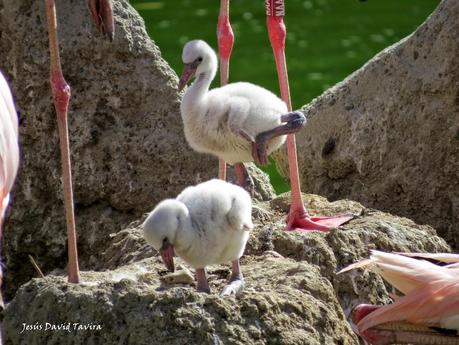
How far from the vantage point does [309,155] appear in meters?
6.10

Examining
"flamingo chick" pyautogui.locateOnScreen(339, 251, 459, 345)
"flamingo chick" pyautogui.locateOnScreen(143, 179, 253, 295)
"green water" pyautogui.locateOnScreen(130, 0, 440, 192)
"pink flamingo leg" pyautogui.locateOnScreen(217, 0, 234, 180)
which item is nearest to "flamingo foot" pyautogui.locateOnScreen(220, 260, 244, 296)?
"flamingo chick" pyautogui.locateOnScreen(143, 179, 253, 295)

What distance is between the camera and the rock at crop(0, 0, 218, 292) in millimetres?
5828

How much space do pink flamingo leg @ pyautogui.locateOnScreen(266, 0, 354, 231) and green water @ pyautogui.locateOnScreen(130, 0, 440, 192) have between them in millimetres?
5483

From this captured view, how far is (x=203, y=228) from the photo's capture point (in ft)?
14.2

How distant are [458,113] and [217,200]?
1723mm

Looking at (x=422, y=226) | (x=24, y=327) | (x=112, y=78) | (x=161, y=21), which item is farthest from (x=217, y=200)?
(x=161, y=21)

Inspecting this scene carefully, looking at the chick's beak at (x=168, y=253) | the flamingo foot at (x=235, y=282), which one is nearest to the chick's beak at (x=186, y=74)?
the flamingo foot at (x=235, y=282)

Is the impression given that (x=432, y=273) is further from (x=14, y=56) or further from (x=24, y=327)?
(x=14, y=56)

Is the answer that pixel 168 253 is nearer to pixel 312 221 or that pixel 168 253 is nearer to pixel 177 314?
A: pixel 177 314

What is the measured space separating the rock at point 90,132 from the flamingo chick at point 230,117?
2.81 ft

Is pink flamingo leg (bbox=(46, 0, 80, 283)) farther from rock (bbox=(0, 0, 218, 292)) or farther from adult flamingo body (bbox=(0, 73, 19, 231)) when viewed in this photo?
rock (bbox=(0, 0, 218, 292))
